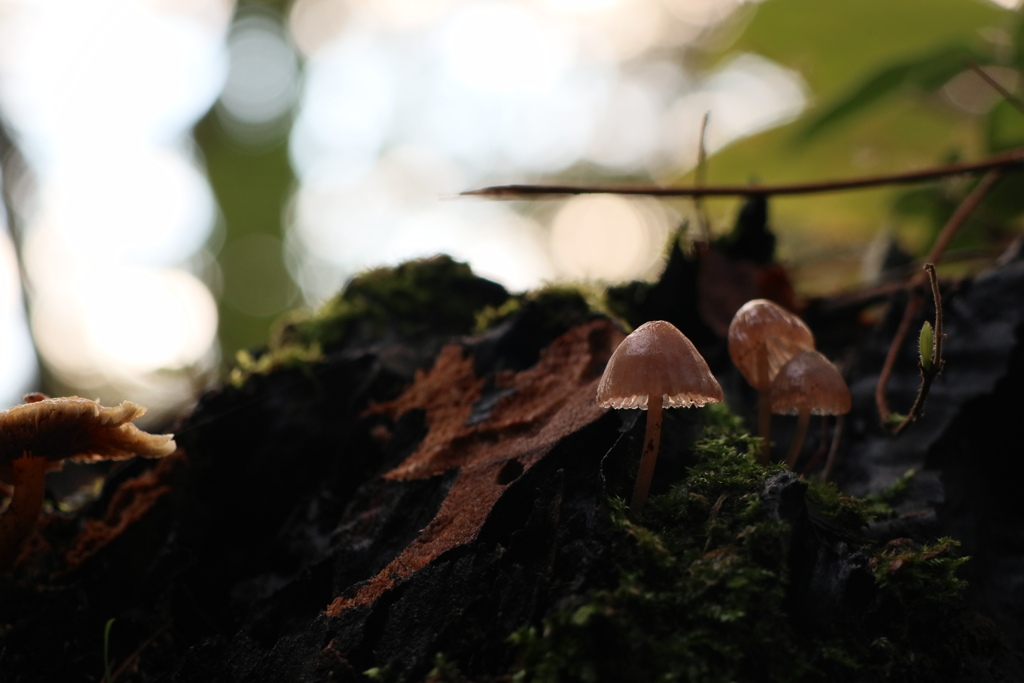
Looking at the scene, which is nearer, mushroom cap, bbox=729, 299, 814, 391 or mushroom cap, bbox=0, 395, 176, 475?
mushroom cap, bbox=0, 395, 176, 475

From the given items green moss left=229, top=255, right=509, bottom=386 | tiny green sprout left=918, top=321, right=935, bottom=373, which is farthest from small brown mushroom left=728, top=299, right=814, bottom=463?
green moss left=229, top=255, right=509, bottom=386

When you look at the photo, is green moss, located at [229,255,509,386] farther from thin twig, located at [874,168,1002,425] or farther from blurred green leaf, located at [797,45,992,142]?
blurred green leaf, located at [797,45,992,142]

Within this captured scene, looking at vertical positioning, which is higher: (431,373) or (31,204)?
(31,204)

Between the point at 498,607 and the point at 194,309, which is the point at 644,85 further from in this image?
the point at 498,607

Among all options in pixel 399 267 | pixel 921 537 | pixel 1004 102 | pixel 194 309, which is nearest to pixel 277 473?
pixel 399 267

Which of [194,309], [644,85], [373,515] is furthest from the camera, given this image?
[644,85]

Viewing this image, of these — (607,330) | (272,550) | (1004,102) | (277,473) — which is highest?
(1004,102)

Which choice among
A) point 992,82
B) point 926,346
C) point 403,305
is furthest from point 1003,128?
point 403,305
